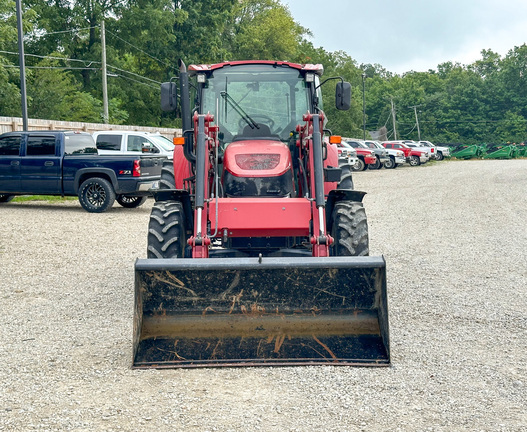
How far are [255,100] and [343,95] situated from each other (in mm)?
990

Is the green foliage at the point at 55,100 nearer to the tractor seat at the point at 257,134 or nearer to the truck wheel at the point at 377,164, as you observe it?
the truck wheel at the point at 377,164

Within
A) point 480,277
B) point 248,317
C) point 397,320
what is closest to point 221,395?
point 248,317

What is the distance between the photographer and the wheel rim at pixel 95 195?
682 inches

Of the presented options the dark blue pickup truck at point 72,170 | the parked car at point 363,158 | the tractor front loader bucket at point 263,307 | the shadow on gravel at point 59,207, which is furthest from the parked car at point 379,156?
the tractor front loader bucket at point 263,307

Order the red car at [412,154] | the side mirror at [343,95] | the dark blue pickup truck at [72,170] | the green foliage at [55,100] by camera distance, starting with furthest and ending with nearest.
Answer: the red car at [412,154], the green foliage at [55,100], the dark blue pickup truck at [72,170], the side mirror at [343,95]

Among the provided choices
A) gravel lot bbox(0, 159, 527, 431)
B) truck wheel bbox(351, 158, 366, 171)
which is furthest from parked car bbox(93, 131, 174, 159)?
truck wheel bbox(351, 158, 366, 171)

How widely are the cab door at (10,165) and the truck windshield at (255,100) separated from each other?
1144 cm

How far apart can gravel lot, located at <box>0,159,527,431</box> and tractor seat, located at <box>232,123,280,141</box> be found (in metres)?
2.21

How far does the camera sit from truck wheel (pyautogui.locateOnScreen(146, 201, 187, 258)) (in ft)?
22.1

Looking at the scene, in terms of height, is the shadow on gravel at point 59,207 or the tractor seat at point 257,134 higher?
the tractor seat at point 257,134

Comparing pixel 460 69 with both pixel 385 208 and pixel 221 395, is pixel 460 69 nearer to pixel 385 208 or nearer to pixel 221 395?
pixel 385 208

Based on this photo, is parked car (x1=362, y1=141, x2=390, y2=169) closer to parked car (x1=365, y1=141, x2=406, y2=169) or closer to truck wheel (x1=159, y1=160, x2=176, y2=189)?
parked car (x1=365, y1=141, x2=406, y2=169)

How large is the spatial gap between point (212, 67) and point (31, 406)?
4.57 meters

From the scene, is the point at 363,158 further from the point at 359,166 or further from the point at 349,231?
the point at 349,231
